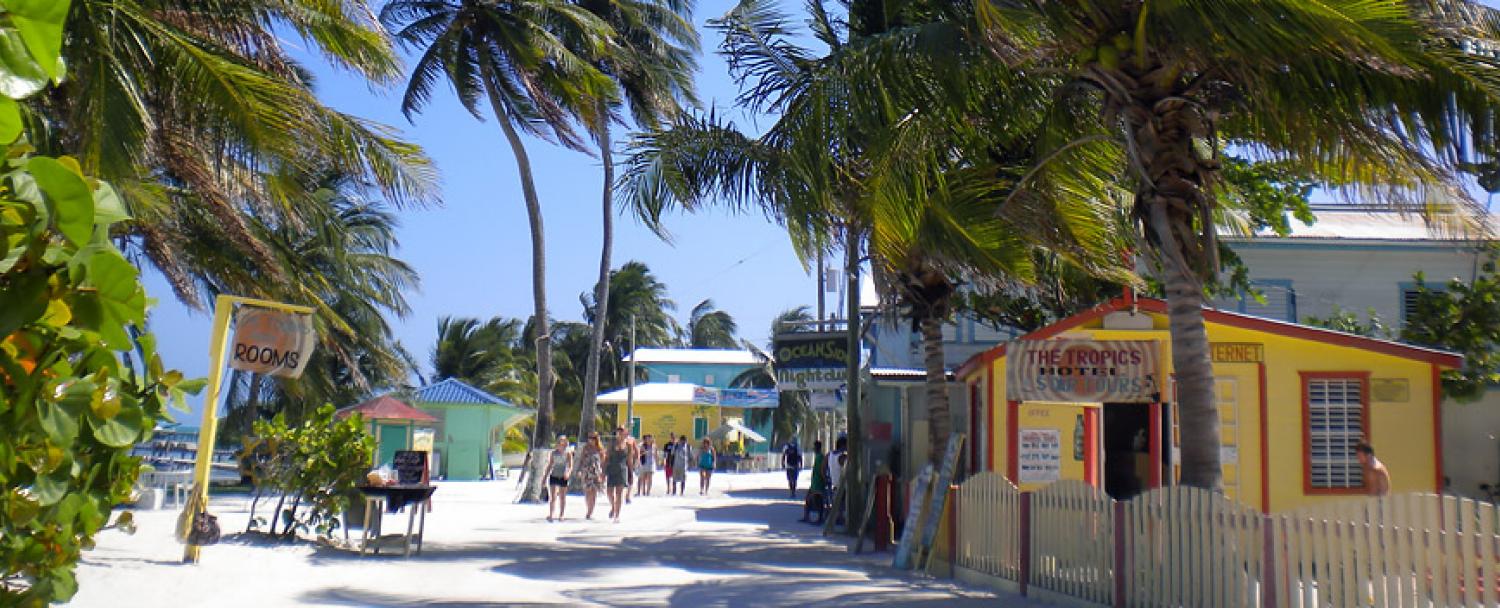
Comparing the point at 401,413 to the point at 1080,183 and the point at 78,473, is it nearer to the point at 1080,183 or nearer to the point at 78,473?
the point at 1080,183

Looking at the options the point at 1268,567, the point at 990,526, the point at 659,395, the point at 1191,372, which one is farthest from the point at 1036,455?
the point at 659,395

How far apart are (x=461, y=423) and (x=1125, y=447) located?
23.4 m

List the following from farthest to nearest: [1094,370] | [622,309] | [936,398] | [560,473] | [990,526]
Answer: [622,309] → [560,473] → [936,398] → [1094,370] → [990,526]

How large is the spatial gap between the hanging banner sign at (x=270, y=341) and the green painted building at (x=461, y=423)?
22002 mm

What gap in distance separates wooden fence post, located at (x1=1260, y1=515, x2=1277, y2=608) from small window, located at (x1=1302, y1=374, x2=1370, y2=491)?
23.7 feet

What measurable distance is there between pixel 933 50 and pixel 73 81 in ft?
23.0

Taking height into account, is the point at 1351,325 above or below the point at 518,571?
above

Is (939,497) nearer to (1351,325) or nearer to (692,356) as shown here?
(1351,325)

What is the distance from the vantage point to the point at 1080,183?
12.6 metres

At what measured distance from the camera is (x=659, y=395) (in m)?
51.4

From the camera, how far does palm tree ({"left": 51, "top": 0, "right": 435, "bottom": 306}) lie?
935cm

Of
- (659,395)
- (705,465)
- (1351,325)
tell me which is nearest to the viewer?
(1351,325)

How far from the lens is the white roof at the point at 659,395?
48272mm

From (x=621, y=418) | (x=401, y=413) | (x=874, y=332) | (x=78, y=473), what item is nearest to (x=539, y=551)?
(x=78, y=473)
